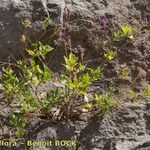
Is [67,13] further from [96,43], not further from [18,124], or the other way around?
[18,124]

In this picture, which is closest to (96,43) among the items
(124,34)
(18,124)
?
(124,34)

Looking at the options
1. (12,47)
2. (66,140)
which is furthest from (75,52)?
(66,140)

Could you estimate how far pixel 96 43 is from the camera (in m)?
3.87

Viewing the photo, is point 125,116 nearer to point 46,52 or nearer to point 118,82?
point 118,82

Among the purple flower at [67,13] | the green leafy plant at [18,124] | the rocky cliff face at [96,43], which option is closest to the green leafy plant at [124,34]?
the rocky cliff face at [96,43]

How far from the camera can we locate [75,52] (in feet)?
12.5

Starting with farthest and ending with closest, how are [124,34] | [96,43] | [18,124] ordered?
[96,43], [124,34], [18,124]

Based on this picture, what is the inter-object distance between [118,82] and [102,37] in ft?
1.49

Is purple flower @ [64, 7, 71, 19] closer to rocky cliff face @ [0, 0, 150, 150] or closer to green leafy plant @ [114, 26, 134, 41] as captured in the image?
rocky cliff face @ [0, 0, 150, 150]

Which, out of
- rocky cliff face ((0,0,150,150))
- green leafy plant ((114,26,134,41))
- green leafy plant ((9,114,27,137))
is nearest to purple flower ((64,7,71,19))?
rocky cliff face ((0,0,150,150))

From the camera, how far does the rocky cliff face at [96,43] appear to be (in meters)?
3.38

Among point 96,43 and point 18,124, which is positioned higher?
point 96,43

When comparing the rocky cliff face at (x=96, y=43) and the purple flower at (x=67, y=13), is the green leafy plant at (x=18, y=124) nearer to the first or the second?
A: the rocky cliff face at (x=96, y=43)

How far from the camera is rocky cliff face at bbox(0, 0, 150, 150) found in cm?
338
